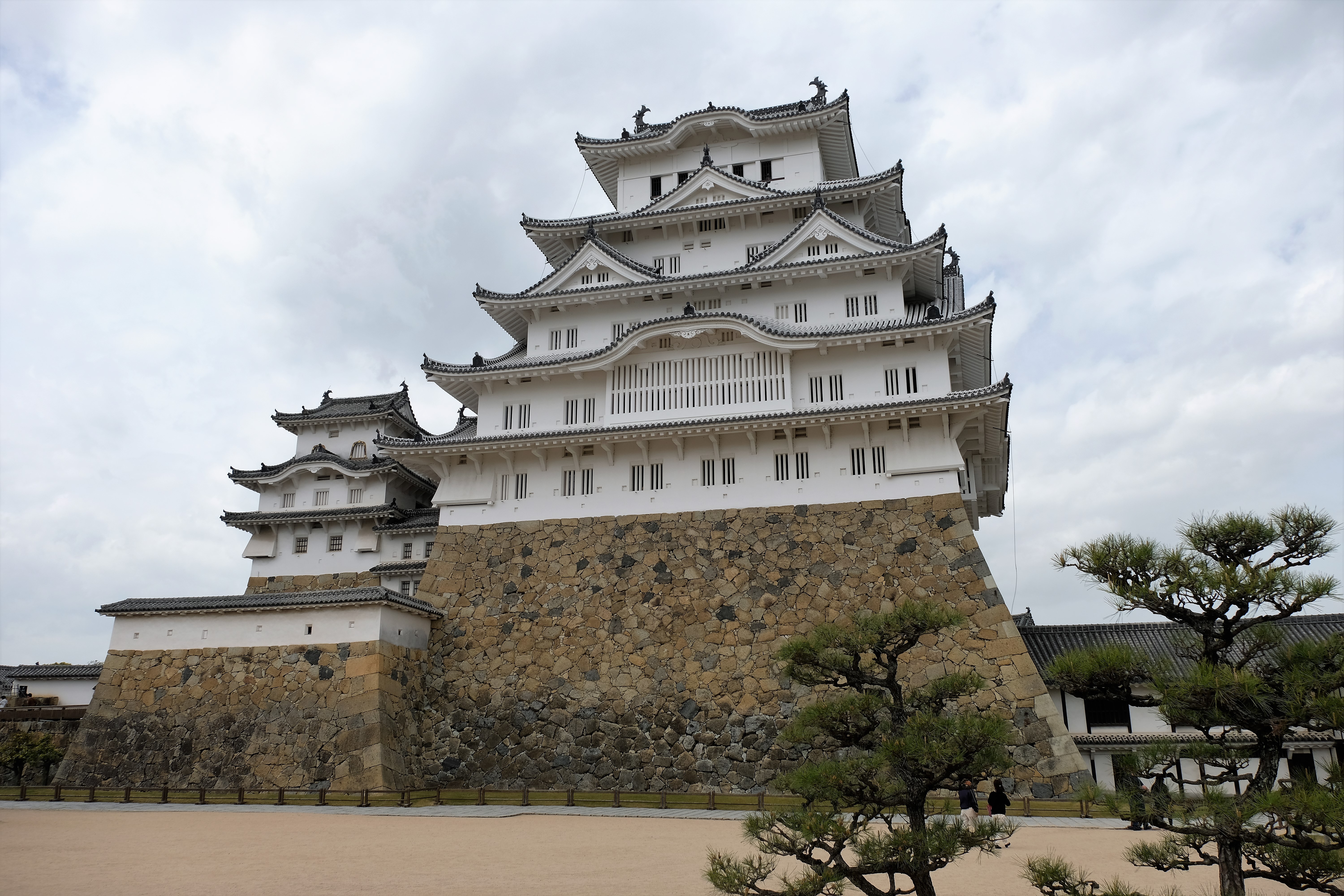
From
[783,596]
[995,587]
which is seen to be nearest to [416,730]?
[783,596]

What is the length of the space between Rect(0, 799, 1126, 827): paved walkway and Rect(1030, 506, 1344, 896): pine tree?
28.4ft

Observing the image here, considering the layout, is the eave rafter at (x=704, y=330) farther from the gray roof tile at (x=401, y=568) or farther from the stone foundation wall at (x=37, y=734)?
the stone foundation wall at (x=37, y=734)

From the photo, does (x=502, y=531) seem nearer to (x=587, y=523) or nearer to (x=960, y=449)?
(x=587, y=523)

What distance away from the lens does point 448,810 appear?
643 inches

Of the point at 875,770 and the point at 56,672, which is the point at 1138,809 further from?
the point at 56,672

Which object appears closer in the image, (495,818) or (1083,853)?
(1083,853)

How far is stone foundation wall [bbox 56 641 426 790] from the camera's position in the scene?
1841cm

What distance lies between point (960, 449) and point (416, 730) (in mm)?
14402

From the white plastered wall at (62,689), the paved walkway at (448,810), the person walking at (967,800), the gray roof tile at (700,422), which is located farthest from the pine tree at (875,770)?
the white plastered wall at (62,689)

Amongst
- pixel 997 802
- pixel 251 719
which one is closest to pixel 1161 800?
pixel 997 802

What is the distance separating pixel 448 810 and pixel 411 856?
5.59m

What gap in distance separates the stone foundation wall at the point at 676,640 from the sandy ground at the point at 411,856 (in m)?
3.79

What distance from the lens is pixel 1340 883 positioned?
7738mm

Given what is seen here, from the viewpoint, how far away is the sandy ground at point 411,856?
30.5 ft
